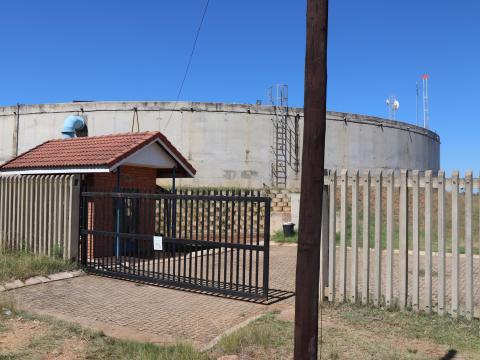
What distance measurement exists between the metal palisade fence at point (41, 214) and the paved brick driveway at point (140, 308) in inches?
50.8

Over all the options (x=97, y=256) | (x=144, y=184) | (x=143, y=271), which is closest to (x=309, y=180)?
(x=143, y=271)

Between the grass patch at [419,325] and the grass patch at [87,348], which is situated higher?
the grass patch at [419,325]

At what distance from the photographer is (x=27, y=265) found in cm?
977

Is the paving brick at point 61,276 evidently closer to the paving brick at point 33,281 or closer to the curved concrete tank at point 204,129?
the paving brick at point 33,281

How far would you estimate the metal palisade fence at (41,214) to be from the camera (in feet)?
34.8

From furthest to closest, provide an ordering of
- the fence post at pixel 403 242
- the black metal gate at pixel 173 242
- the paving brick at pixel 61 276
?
the paving brick at pixel 61 276 < the black metal gate at pixel 173 242 < the fence post at pixel 403 242

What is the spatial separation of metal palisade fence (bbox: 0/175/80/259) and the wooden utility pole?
298 inches

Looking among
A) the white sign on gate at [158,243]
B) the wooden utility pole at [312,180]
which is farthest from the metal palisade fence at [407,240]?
the white sign on gate at [158,243]

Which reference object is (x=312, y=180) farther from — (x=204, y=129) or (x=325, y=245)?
(x=204, y=129)

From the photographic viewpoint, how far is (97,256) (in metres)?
11.0

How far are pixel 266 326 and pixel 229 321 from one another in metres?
0.79

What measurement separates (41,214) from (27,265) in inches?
64.4

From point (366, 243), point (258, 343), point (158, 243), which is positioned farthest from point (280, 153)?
point (258, 343)

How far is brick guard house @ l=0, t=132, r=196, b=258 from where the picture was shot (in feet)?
36.0
